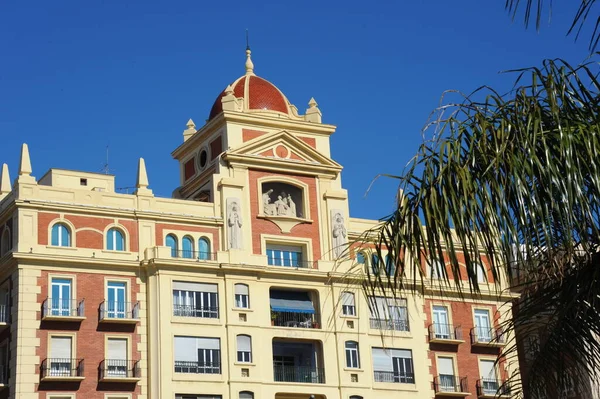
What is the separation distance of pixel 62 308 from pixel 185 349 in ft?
20.6

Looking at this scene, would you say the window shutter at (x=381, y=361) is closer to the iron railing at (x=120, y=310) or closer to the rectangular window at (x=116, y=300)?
the iron railing at (x=120, y=310)

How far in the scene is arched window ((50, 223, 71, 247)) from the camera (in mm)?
54250

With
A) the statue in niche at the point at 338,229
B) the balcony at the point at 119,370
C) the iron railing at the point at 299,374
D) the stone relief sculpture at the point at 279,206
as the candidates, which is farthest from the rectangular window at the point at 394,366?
the balcony at the point at 119,370

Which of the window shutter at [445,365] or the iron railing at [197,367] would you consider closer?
the iron railing at [197,367]

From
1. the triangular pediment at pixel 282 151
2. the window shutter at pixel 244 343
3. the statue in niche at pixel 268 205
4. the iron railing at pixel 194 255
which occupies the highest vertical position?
the triangular pediment at pixel 282 151

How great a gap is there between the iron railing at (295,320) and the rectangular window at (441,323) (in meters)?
7.63

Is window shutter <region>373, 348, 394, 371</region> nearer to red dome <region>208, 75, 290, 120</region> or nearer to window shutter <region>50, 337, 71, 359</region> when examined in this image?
red dome <region>208, 75, 290, 120</region>

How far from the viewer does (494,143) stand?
42.0 feet

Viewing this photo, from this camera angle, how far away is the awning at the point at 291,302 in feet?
189

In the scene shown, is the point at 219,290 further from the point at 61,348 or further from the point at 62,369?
the point at 62,369

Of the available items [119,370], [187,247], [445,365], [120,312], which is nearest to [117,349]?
[119,370]

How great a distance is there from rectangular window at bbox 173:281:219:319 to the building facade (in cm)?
7

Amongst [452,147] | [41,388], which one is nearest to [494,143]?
[452,147]

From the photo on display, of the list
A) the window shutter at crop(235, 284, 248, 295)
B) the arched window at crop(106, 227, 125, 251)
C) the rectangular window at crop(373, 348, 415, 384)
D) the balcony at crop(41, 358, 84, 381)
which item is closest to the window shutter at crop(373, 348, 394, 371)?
the rectangular window at crop(373, 348, 415, 384)
